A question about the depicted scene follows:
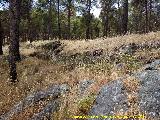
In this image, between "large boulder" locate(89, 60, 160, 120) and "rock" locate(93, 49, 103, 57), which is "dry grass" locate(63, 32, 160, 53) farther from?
"large boulder" locate(89, 60, 160, 120)

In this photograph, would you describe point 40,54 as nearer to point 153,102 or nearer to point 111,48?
point 111,48

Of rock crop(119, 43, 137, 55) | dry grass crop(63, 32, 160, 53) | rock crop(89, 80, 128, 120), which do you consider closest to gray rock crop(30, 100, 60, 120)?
rock crop(89, 80, 128, 120)

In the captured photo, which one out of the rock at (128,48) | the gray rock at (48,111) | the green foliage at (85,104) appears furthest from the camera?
the rock at (128,48)

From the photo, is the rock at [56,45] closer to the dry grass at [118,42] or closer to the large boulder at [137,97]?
the dry grass at [118,42]

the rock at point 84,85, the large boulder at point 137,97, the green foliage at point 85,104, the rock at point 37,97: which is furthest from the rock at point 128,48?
the green foliage at point 85,104

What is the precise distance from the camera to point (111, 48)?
17000 millimetres

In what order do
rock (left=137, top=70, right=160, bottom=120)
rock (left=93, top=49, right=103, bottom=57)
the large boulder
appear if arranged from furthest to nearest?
rock (left=93, top=49, right=103, bottom=57) → the large boulder → rock (left=137, top=70, right=160, bottom=120)

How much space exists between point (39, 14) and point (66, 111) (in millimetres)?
52498

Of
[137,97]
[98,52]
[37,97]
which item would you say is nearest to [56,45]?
[98,52]

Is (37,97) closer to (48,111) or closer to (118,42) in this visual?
(48,111)

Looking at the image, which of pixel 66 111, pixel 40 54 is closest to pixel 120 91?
pixel 66 111

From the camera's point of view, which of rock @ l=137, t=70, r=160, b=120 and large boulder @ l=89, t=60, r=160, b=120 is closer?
rock @ l=137, t=70, r=160, b=120

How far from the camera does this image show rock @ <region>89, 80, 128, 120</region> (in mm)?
6978

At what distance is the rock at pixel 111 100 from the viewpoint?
6.98 m
